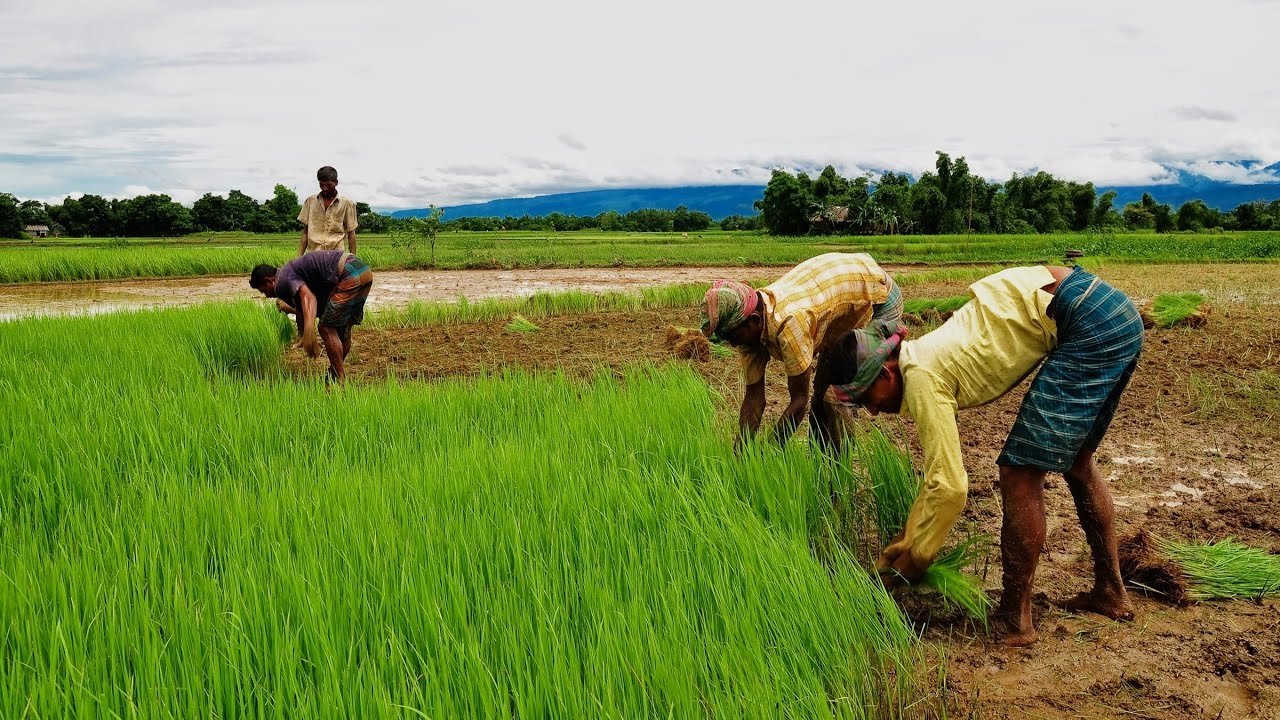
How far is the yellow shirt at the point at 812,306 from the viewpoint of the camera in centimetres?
310

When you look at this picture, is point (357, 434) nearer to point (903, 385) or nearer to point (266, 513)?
point (266, 513)

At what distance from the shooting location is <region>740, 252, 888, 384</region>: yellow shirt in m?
3.10

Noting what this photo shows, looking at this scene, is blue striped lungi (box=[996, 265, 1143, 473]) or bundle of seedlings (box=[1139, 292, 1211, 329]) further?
bundle of seedlings (box=[1139, 292, 1211, 329])

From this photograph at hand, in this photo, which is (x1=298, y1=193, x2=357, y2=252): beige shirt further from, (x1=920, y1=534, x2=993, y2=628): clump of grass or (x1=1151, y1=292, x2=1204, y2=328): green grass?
(x1=1151, y1=292, x2=1204, y2=328): green grass

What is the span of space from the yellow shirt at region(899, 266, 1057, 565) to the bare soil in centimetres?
41

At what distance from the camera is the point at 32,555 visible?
7.08 ft

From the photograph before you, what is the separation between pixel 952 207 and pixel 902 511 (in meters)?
49.1

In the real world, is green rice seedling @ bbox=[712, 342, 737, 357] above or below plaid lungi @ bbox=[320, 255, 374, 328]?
below

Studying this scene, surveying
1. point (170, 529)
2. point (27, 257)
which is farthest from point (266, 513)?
point (27, 257)

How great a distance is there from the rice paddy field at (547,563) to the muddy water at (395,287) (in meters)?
7.72

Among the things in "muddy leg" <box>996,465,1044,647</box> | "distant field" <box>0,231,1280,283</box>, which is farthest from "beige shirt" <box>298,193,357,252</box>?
"distant field" <box>0,231,1280,283</box>

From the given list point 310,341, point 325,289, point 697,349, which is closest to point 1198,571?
point 697,349

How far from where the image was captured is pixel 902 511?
9.30 feet

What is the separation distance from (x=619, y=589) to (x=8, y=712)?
1227 millimetres
